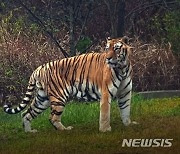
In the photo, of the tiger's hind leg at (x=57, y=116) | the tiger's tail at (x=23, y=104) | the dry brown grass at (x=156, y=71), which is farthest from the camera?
the dry brown grass at (x=156, y=71)

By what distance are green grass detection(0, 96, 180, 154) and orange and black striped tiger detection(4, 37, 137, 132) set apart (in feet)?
0.96

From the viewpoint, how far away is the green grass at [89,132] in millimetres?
8398

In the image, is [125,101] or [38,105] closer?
[125,101]

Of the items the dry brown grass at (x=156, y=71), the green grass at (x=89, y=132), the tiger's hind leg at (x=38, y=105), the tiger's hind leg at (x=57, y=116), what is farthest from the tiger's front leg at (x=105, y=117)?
the dry brown grass at (x=156, y=71)

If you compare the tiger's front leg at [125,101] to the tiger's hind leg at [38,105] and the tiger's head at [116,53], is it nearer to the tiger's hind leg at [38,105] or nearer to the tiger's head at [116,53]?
→ the tiger's head at [116,53]

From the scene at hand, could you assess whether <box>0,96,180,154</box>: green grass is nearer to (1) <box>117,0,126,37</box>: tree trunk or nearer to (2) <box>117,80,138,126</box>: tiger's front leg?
(2) <box>117,80,138,126</box>: tiger's front leg

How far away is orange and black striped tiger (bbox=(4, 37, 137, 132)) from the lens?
9.78 m

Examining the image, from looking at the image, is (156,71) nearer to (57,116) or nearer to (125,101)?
(125,101)

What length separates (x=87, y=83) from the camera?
33.9ft

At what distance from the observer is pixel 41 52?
53.9 feet

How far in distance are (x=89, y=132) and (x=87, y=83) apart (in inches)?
39.9

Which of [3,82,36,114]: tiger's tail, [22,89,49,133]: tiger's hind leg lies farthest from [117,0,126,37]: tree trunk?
[22,89,49,133]: tiger's hind leg

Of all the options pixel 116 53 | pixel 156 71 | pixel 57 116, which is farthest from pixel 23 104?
→ pixel 156 71

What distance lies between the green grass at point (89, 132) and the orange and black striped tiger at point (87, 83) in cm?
29
